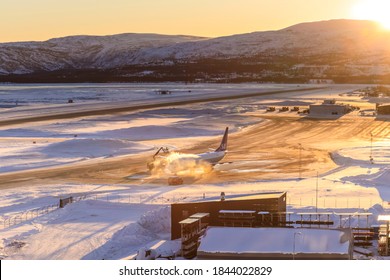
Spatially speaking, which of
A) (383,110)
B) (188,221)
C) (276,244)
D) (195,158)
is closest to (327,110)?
(383,110)

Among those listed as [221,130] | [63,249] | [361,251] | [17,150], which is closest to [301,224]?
[361,251]

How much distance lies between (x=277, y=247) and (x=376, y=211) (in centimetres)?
1762

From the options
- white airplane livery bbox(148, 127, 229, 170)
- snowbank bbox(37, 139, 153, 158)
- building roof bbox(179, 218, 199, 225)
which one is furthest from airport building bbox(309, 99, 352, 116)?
building roof bbox(179, 218, 199, 225)

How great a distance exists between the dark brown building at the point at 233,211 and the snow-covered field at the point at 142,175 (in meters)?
1.68

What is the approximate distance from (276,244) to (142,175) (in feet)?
113

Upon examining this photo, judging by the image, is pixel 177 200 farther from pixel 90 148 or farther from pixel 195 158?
pixel 90 148

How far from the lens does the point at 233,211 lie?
38.4 m

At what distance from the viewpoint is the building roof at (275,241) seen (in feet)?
96.6

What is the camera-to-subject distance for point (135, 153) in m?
79.9

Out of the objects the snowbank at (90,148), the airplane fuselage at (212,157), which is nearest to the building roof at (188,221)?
the airplane fuselage at (212,157)

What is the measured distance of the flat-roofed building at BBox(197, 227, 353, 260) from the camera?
94.0 feet

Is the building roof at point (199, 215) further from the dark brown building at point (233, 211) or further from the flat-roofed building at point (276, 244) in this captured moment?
the flat-roofed building at point (276, 244)

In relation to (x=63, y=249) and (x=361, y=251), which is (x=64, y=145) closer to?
(x=63, y=249)

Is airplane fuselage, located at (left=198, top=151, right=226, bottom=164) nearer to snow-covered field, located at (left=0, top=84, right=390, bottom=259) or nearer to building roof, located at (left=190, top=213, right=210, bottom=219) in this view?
snow-covered field, located at (left=0, top=84, right=390, bottom=259)
